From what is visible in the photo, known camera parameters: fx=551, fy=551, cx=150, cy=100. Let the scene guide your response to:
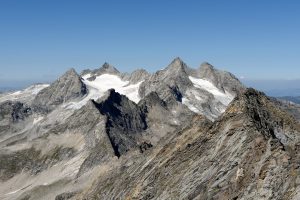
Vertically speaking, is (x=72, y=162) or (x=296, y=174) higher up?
(x=72, y=162)

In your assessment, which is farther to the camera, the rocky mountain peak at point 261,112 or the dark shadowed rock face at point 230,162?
the rocky mountain peak at point 261,112

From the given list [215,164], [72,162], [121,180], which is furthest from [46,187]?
[215,164]

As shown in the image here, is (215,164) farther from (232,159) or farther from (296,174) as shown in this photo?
(296,174)

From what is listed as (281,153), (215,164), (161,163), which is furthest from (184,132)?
(281,153)

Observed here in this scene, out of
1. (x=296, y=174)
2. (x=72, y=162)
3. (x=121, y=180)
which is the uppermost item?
(x=72, y=162)

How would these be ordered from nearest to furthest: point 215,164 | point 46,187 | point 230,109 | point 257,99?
1. point 215,164
2. point 230,109
3. point 257,99
4. point 46,187

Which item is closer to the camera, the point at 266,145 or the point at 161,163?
the point at 266,145

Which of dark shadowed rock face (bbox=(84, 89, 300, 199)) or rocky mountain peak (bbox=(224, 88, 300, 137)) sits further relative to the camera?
rocky mountain peak (bbox=(224, 88, 300, 137))

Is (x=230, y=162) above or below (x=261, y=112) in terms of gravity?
below

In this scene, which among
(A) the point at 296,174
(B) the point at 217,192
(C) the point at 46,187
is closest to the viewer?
(A) the point at 296,174

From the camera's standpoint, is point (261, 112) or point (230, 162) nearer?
point (230, 162)

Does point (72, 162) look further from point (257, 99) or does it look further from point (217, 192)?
point (217, 192)
